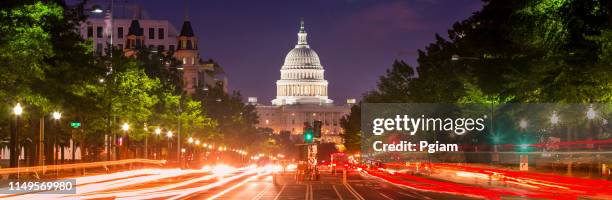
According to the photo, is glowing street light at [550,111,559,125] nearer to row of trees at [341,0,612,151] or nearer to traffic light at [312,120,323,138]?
row of trees at [341,0,612,151]

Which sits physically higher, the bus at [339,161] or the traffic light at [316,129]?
the traffic light at [316,129]

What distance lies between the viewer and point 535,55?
208ft

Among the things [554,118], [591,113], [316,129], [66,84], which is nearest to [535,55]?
[554,118]

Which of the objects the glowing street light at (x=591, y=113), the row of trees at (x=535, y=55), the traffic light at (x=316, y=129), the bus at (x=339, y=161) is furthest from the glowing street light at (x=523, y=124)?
the traffic light at (x=316, y=129)

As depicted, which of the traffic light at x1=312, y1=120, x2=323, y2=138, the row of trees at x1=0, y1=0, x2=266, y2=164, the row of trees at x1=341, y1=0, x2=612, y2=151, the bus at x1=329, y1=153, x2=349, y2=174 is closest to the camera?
the row of trees at x1=341, y1=0, x2=612, y2=151

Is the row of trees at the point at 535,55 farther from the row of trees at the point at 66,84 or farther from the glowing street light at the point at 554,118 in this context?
the row of trees at the point at 66,84

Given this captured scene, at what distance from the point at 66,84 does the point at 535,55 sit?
90.1 ft

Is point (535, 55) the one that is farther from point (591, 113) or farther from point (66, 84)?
point (66, 84)

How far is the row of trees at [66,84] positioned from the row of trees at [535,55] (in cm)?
2275

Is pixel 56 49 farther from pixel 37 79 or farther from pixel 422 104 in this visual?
pixel 422 104

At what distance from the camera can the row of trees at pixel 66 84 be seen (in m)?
50.5

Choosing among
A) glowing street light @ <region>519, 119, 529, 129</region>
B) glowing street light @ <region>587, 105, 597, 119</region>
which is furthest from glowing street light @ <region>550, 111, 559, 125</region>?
glowing street light @ <region>519, 119, 529, 129</region>

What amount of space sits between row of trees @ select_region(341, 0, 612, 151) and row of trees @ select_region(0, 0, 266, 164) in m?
22.8

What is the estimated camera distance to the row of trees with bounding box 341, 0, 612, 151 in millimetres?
45375
